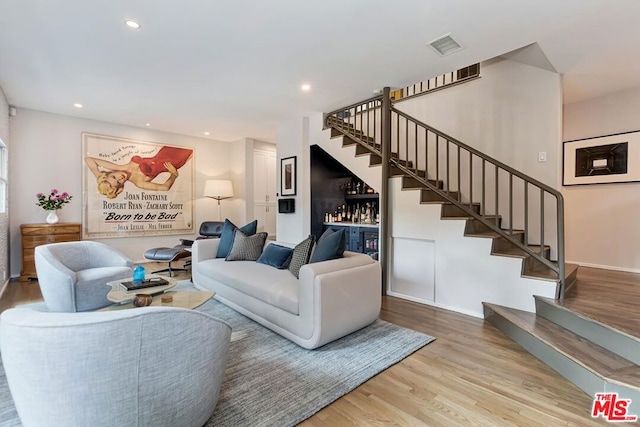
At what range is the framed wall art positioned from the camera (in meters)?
4.04

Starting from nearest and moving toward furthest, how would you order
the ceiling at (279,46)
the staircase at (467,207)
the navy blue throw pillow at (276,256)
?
1. the ceiling at (279,46)
2. the staircase at (467,207)
3. the navy blue throw pillow at (276,256)

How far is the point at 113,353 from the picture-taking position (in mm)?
1115

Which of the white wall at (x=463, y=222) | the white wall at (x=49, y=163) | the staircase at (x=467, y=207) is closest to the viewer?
the staircase at (x=467, y=207)

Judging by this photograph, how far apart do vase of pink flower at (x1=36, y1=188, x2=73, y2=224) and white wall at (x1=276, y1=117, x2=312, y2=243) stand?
3.58 m

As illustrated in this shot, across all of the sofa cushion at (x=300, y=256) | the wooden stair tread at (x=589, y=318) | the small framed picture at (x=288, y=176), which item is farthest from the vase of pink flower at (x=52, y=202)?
the wooden stair tread at (x=589, y=318)

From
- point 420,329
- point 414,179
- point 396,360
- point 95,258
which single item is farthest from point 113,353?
point 414,179

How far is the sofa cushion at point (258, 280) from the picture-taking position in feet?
8.34

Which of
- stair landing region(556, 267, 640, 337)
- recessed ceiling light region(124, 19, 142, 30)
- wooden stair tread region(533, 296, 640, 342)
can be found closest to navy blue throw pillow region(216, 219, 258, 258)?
recessed ceiling light region(124, 19, 142, 30)

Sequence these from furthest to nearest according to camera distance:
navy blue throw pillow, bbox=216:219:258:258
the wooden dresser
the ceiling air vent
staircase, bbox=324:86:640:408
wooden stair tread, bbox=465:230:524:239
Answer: the wooden dresser
navy blue throw pillow, bbox=216:219:258:258
wooden stair tread, bbox=465:230:524:239
the ceiling air vent
staircase, bbox=324:86:640:408

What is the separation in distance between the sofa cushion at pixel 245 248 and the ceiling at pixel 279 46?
1924 mm

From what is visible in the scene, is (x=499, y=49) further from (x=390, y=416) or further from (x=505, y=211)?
(x=390, y=416)

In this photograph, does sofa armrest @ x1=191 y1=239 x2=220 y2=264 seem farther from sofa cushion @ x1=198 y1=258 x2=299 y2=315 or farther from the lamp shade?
the lamp shade

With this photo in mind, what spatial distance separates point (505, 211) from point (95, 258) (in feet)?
16.9

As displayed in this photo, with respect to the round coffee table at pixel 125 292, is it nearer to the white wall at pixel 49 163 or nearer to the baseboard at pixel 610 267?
the white wall at pixel 49 163
